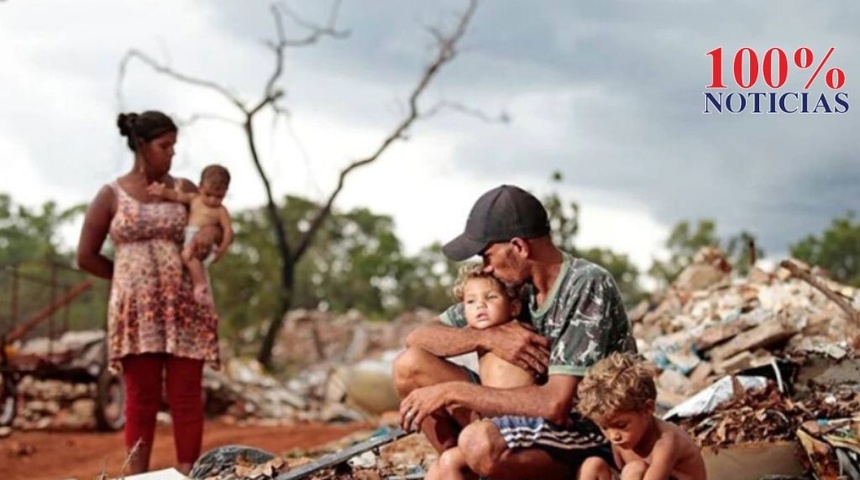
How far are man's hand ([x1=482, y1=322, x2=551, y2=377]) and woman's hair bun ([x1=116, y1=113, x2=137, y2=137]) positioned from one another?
2.61 metres

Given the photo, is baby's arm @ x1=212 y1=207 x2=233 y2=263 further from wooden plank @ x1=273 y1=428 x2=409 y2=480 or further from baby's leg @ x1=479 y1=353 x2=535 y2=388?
baby's leg @ x1=479 y1=353 x2=535 y2=388

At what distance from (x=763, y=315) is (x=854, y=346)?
1298mm

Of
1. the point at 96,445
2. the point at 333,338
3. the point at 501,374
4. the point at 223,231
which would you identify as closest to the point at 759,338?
the point at 223,231

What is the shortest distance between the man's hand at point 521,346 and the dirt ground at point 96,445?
4.89m

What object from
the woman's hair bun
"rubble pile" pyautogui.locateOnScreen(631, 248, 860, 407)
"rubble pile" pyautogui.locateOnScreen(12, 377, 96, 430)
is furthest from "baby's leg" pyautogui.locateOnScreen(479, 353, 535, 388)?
"rubble pile" pyautogui.locateOnScreen(12, 377, 96, 430)

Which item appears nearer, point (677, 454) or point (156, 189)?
point (677, 454)

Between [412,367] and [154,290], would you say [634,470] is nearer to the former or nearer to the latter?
[412,367]

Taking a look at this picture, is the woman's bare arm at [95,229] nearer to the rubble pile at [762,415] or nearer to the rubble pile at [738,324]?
the rubble pile at [762,415]

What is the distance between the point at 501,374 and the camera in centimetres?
381

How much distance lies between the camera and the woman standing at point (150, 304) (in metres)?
5.61

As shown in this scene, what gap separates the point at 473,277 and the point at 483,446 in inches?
20.7

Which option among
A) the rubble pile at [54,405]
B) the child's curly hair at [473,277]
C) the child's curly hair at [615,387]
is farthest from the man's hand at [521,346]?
the rubble pile at [54,405]

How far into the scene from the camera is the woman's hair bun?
18.6 ft

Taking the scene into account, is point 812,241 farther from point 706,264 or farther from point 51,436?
point 51,436
